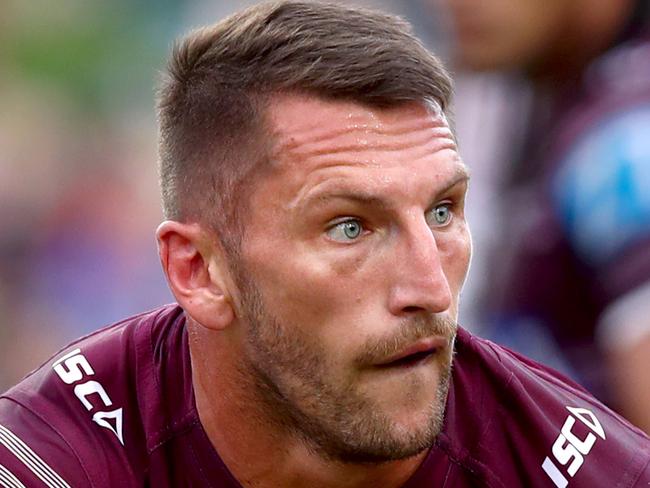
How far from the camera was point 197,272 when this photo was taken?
3158mm

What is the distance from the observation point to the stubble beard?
286cm

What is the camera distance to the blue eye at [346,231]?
9.42ft

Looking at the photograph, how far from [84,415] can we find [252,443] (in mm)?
371

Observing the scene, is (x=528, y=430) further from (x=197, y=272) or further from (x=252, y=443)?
(x=197, y=272)

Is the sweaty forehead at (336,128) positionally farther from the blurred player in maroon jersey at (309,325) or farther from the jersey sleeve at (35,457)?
the jersey sleeve at (35,457)

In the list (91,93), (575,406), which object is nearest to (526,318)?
(575,406)

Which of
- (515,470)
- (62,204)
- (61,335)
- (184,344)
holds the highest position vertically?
(184,344)

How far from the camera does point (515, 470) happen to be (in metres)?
3.08

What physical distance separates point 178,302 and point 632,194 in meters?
1.22

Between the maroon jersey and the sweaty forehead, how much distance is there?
56cm

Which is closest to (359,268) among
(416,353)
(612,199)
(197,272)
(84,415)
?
(416,353)

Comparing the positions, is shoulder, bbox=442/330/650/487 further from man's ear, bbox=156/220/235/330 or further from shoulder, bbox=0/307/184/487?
shoulder, bbox=0/307/184/487

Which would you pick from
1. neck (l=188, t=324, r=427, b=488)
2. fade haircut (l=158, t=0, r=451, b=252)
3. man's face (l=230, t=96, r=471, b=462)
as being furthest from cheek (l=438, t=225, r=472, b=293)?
neck (l=188, t=324, r=427, b=488)

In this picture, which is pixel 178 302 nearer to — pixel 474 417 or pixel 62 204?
pixel 474 417
